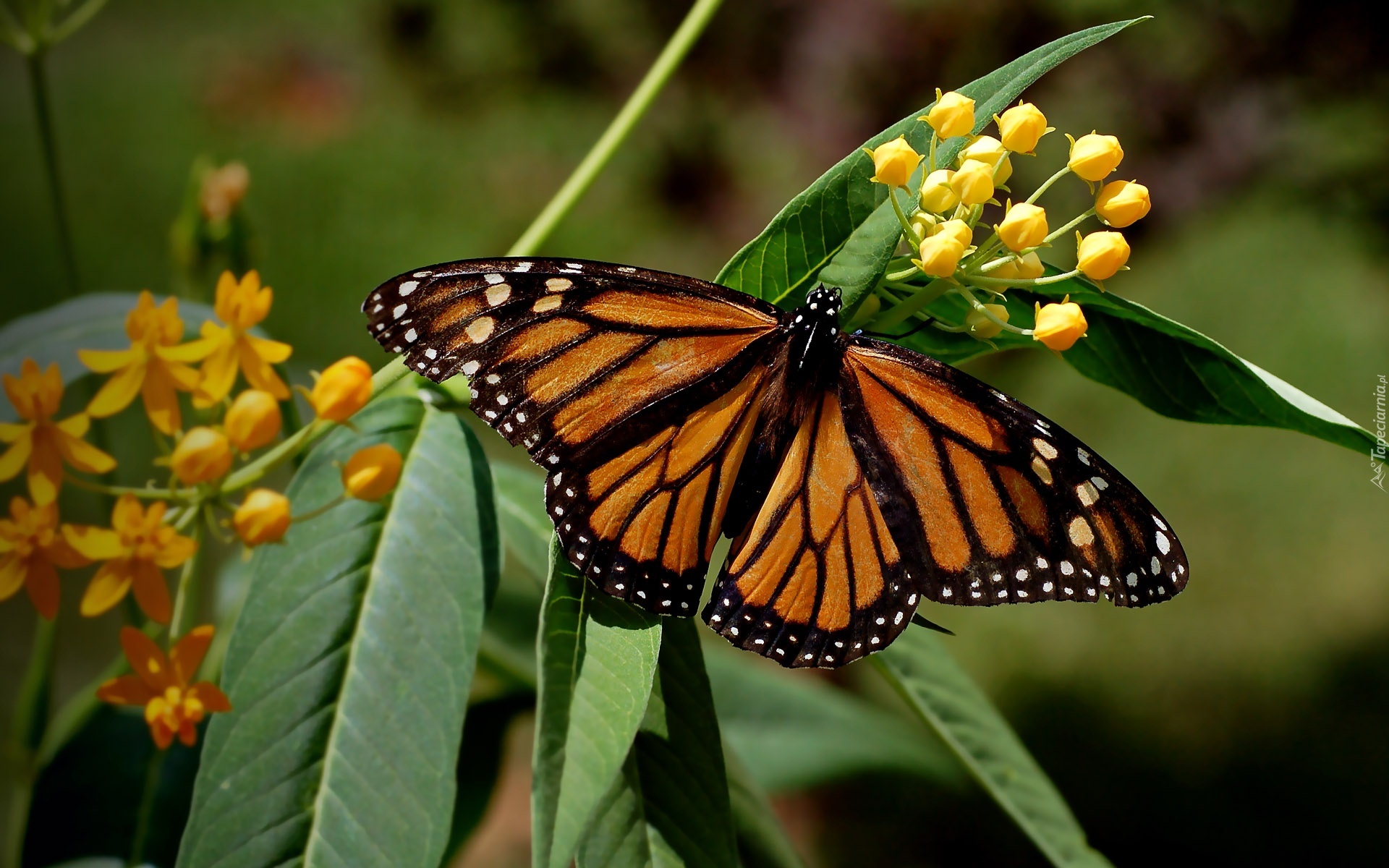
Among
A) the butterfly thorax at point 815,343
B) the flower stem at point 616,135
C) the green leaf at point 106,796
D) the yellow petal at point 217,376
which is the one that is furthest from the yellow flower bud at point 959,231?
the green leaf at point 106,796

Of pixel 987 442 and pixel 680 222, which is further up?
pixel 680 222

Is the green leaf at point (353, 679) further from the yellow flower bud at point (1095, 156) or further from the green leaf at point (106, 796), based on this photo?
the yellow flower bud at point (1095, 156)

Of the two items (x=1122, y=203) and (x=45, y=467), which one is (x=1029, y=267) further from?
(x=45, y=467)

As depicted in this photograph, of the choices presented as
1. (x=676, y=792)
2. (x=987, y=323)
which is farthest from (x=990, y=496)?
(x=676, y=792)

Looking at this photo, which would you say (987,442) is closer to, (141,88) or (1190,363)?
(1190,363)

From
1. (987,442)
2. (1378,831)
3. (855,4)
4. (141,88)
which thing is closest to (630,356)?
(987,442)

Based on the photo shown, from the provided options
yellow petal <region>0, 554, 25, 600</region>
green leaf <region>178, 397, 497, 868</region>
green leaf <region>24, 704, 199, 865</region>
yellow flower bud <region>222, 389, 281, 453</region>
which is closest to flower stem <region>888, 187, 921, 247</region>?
green leaf <region>178, 397, 497, 868</region>
